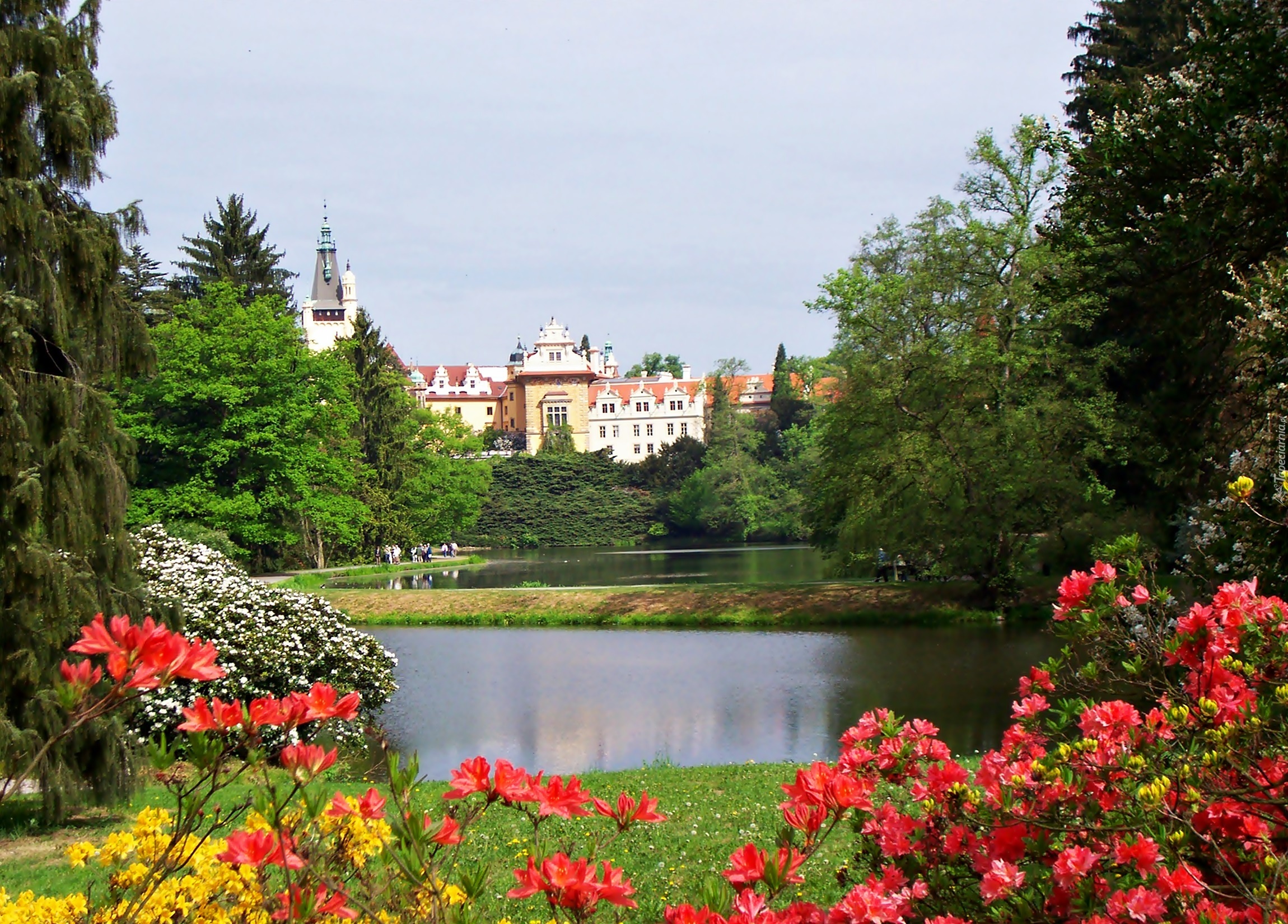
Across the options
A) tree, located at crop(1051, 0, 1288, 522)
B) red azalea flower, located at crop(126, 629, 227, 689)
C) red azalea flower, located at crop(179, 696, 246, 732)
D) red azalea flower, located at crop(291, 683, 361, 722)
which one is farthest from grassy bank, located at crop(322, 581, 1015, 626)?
red azalea flower, located at crop(126, 629, 227, 689)

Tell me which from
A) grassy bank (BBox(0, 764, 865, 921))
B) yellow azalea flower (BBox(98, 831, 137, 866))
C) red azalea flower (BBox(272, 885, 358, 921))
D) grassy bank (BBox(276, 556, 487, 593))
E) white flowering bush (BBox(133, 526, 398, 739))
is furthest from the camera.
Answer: grassy bank (BBox(276, 556, 487, 593))

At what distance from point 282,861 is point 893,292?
72.2 ft

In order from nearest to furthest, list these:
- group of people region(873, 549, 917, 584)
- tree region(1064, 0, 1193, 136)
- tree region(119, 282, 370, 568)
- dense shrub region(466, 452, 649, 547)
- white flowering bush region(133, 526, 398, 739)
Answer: white flowering bush region(133, 526, 398, 739), tree region(1064, 0, 1193, 136), group of people region(873, 549, 917, 584), tree region(119, 282, 370, 568), dense shrub region(466, 452, 649, 547)

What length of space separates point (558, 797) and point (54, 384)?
6.26 m

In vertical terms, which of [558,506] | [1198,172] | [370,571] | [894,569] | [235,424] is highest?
[235,424]

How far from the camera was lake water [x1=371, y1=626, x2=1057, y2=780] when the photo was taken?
1216 centimetres

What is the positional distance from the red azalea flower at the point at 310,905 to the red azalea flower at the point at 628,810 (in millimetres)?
470

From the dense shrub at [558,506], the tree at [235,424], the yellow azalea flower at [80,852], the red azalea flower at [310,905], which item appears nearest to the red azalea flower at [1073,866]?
the red azalea flower at [310,905]

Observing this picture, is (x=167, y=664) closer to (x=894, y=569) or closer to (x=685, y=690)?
(x=685, y=690)

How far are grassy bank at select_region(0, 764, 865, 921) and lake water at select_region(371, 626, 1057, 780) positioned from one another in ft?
8.44

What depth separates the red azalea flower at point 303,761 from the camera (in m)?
1.96

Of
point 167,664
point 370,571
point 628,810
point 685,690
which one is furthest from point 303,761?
point 370,571

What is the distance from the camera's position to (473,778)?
196cm

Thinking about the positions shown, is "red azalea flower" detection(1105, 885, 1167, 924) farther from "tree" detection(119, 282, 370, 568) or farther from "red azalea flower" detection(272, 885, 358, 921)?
"tree" detection(119, 282, 370, 568)
